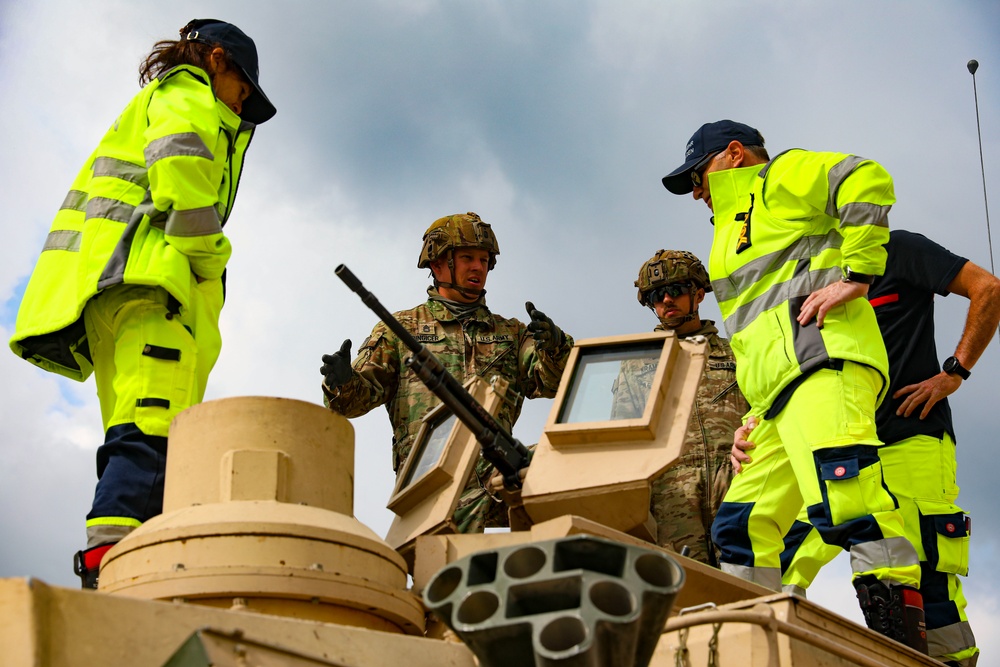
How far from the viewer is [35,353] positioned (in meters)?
6.38

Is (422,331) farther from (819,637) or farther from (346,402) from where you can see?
(819,637)

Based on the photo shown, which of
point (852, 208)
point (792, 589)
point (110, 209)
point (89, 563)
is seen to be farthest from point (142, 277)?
point (792, 589)

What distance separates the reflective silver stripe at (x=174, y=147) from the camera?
629 cm

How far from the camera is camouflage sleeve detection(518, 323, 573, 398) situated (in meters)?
7.77

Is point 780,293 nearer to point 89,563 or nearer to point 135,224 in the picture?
point 135,224

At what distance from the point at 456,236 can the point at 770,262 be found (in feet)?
8.04

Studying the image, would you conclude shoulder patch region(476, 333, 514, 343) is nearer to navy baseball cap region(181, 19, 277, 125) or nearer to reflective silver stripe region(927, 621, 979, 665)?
navy baseball cap region(181, 19, 277, 125)

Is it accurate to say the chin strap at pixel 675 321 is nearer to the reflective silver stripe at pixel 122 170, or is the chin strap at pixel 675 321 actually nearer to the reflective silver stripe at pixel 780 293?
the reflective silver stripe at pixel 780 293

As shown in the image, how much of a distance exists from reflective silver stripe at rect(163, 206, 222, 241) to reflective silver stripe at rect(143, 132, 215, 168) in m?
0.24

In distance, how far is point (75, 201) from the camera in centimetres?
666

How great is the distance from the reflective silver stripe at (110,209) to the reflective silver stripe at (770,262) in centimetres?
264

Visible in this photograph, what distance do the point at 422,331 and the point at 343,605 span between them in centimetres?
443

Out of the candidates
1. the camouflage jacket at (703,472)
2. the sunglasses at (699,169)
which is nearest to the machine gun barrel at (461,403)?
the sunglasses at (699,169)

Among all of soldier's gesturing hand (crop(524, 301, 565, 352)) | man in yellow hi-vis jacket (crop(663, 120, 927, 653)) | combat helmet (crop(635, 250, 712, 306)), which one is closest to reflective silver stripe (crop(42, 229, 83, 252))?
soldier's gesturing hand (crop(524, 301, 565, 352))
